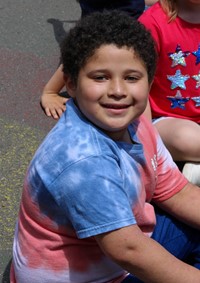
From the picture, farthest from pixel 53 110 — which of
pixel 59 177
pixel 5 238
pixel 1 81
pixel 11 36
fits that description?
pixel 59 177

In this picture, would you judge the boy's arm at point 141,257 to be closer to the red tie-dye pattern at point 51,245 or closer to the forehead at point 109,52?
the red tie-dye pattern at point 51,245

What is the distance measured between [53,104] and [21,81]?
0.60 metres

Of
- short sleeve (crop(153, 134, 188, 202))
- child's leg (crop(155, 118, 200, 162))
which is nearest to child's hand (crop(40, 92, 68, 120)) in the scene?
child's leg (crop(155, 118, 200, 162))

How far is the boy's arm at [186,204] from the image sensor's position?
2203 millimetres

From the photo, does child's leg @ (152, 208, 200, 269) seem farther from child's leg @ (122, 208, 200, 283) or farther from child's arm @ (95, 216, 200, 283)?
child's arm @ (95, 216, 200, 283)

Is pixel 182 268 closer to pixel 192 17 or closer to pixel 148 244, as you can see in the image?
pixel 148 244

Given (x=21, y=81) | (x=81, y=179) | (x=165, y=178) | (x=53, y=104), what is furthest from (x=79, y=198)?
(x=21, y=81)

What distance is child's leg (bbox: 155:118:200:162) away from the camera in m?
2.86

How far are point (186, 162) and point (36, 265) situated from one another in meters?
1.21

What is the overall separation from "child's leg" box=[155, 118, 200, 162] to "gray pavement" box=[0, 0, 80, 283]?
28.5 inches

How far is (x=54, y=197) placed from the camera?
5.73ft

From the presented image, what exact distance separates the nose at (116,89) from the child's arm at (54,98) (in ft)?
5.04

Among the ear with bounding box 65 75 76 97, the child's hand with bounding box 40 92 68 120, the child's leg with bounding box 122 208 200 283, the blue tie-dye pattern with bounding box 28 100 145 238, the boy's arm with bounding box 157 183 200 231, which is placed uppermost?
the ear with bounding box 65 75 76 97

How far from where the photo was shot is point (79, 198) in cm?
170
